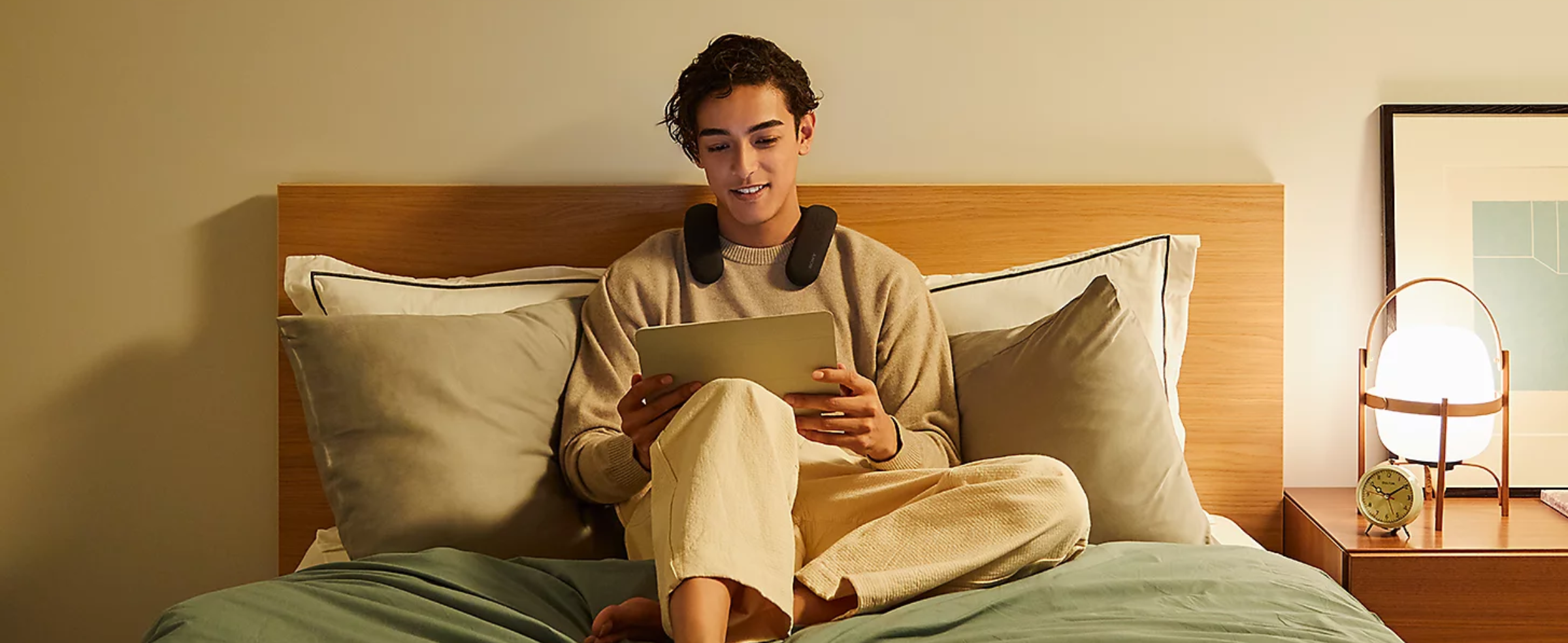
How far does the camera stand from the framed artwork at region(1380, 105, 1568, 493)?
2094 millimetres

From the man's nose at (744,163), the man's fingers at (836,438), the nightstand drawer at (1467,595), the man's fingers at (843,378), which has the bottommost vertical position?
the nightstand drawer at (1467,595)

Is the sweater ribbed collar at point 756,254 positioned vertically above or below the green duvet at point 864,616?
above

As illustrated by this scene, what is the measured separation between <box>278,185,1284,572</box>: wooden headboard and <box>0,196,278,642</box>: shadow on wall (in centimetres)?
14

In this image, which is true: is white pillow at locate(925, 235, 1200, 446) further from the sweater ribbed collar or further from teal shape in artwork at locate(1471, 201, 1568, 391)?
teal shape in artwork at locate(1471, 201, 1568, 391)

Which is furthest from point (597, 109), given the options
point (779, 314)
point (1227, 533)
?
point (1227, 533)

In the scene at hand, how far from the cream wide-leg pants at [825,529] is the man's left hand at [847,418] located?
65 millimetres

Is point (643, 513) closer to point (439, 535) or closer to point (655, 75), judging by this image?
point (439, 535)

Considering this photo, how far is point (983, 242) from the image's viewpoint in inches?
82.1

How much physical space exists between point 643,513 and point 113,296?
1.29 metres

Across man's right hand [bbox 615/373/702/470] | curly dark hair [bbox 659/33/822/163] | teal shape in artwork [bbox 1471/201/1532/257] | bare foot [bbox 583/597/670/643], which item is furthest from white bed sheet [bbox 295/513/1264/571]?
curly dark hair [bbox 659/33/822/163]

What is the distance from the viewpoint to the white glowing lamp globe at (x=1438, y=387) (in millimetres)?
1891

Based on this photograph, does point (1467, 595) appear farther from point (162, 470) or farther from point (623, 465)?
point (162, 470)

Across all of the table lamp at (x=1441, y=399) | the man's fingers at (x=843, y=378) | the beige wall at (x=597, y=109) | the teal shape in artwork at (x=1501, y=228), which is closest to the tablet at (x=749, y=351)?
the man's fingers at (x=843, y=378)

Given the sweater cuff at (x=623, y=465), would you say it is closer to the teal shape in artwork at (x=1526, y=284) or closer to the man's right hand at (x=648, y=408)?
the man's right hand at (x=648, y=408)
